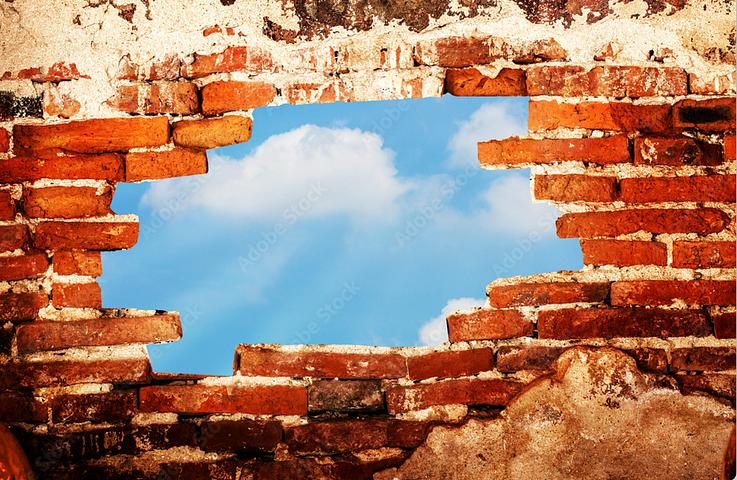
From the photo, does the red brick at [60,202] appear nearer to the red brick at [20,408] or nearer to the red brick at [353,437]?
the red brick at [20,408]

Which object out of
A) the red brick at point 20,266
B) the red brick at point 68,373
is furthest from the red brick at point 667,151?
the red brick at point 20,266

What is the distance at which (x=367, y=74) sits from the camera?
1552 mm

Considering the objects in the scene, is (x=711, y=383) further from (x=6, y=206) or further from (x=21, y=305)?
(x=6, y=206)

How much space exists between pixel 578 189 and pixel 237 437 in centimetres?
123

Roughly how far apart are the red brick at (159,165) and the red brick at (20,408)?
694 mm

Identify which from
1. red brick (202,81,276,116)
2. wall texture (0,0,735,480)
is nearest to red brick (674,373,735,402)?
wall texture (0,0,735,480)

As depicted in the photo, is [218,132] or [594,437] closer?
[594,437]

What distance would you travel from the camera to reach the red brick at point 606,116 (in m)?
1.54

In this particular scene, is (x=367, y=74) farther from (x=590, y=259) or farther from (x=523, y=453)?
(x=523, y=453)

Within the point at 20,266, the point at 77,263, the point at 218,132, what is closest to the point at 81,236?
the point at 77,263

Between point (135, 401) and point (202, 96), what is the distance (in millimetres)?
922

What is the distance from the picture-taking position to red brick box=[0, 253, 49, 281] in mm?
1519

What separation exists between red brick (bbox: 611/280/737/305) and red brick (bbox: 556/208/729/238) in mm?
153

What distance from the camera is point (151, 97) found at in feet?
5.13
